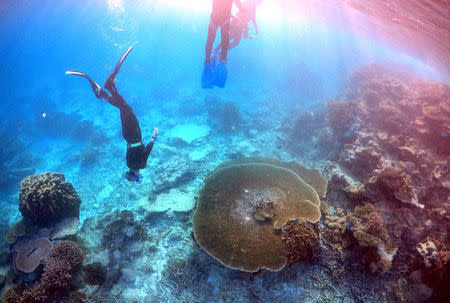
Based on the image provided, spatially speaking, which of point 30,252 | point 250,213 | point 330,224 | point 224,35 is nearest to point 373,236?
point 330,224

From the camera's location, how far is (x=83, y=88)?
120 feet

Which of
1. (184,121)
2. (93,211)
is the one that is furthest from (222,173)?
(184,121)

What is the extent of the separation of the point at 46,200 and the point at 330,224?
8.37m

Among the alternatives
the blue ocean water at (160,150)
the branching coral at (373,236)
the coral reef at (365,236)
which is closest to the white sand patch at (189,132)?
the blue ocean water at (160,150)

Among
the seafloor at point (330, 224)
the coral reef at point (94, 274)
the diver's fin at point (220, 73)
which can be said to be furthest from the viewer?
the diver's fin at point (220, 73)

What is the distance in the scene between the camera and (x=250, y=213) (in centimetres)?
495

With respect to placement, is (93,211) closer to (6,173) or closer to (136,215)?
(136,215)

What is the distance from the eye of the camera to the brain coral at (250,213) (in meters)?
4.24

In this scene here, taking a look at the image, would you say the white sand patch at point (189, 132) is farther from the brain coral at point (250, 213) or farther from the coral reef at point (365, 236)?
the coral reef at point (365, 236)

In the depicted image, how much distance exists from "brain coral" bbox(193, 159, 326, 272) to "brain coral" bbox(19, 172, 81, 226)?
4839mm

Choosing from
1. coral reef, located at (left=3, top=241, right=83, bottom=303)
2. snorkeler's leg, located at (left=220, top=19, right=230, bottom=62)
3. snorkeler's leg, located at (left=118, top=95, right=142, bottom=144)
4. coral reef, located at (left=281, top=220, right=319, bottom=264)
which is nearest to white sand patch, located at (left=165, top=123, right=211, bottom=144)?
snorkeler's leg, located at (left=118, top=95, right=142, bottom=144)

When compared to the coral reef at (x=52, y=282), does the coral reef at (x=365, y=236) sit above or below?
above

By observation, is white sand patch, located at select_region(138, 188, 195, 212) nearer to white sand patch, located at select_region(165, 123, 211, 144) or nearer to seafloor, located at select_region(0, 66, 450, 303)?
seafloor, located at select_region(0, 66, 450, 303)

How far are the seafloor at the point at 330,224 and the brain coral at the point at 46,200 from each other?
0.80 metres
